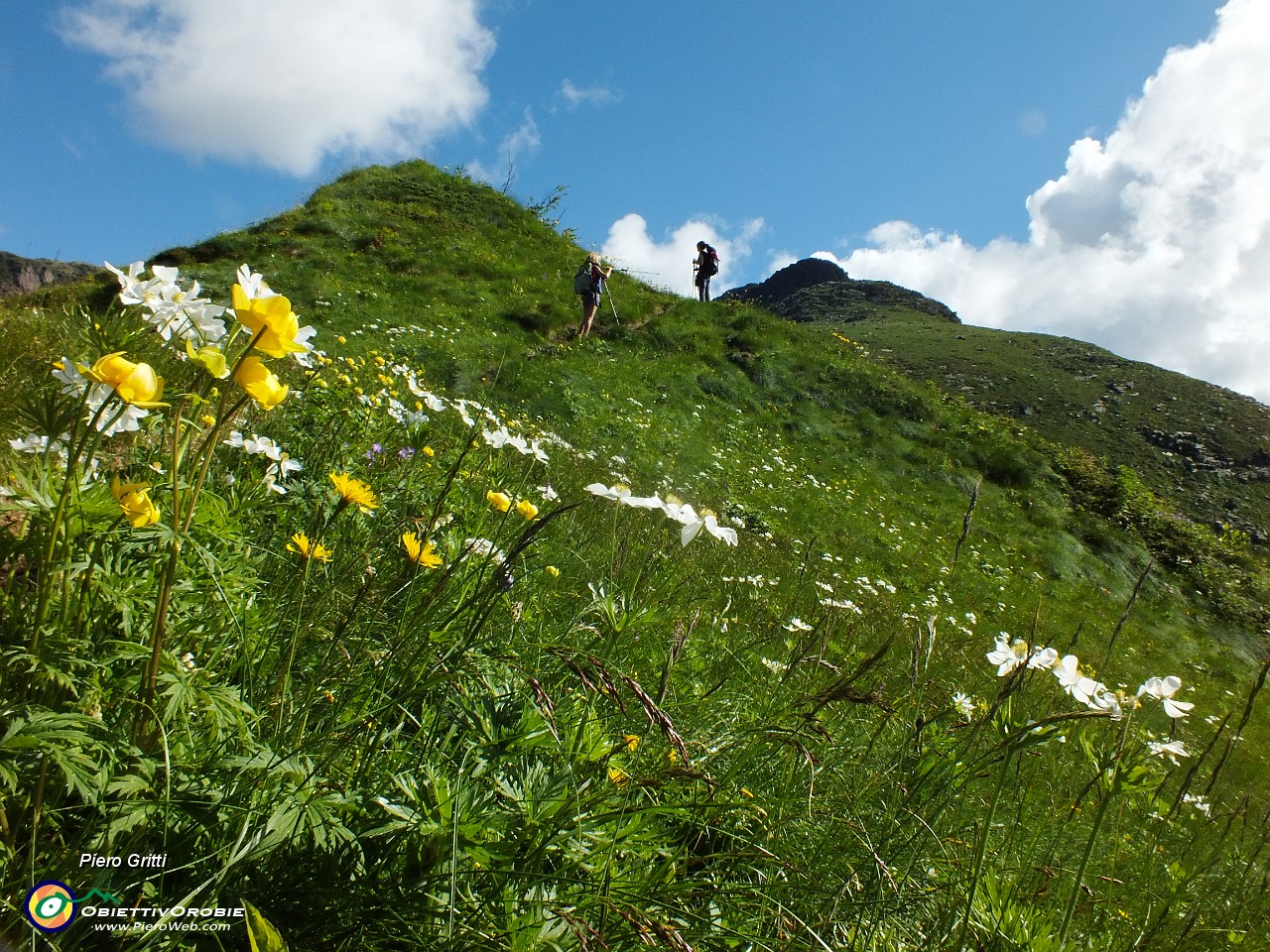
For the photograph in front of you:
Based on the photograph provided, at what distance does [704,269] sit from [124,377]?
62.2ft

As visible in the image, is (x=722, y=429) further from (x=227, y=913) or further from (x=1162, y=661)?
(x=227, y=913)

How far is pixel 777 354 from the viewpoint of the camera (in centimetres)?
1505

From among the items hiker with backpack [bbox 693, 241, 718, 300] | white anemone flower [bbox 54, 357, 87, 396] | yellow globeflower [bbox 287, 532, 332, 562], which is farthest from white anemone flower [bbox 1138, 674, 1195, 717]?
hiker with backpack [bbox 693, 241, 718, 300]

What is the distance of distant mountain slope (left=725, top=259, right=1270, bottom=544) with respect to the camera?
20609 mm

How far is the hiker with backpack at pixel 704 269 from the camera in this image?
61.6 feet

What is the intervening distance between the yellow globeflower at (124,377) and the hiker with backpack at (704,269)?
60.9 feet

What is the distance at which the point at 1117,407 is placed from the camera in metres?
25.2

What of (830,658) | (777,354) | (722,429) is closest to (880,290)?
(777,354)

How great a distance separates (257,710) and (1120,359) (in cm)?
3880

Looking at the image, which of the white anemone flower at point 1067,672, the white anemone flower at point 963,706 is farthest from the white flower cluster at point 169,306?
the white anemone flower at point 963,706

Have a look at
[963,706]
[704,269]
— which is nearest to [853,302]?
[704,269]

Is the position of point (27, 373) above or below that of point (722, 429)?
below

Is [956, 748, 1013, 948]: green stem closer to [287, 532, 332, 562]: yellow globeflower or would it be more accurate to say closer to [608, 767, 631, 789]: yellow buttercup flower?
[608, 767, 631, 789]: yellow buttercup flower

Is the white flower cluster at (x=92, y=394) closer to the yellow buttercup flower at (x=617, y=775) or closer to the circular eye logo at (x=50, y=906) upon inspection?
the circular eye logo at (x=50, y=906)
